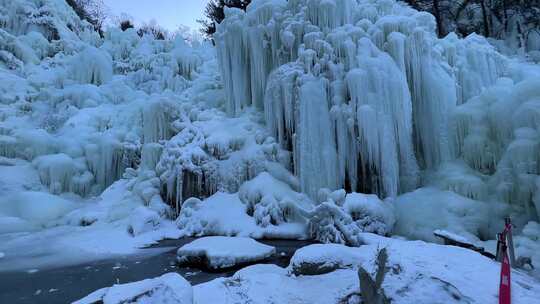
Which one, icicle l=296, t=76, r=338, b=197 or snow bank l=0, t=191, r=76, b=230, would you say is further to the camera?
snow bank l=0, t=191, r=76, b=230

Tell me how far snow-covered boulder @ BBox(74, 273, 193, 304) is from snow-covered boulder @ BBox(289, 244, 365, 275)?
7.08 ft

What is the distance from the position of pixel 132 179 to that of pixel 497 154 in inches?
440

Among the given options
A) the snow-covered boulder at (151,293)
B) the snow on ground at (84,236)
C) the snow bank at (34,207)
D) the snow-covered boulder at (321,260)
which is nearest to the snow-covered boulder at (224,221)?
the snow on ground at (84,236)

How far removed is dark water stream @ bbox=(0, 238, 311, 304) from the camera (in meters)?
6.29

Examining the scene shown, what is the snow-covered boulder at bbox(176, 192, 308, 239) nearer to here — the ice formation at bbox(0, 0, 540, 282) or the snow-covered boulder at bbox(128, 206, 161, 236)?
the ice formation at bbox(0, 0, 540, 282)

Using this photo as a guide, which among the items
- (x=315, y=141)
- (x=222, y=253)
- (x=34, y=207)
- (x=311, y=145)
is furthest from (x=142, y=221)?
(x=315, y=141)

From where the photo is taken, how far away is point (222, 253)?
7.57 m

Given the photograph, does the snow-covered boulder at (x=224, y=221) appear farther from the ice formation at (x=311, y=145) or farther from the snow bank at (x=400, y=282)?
the snow bank at (x=400, y=282)

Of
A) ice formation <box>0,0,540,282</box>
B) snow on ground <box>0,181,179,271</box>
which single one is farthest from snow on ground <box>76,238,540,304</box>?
snow on ground <box>0,181,179,271</box>

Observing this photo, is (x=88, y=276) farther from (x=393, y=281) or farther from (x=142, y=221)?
(x=393, y=281)

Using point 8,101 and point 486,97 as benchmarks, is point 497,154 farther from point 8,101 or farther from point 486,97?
point 8,101

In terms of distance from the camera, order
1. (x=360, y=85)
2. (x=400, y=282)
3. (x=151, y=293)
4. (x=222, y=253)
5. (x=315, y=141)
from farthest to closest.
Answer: (x=315, y=141) < (x=360, y=85) < (x=222, y=253) < (x=400, y=282) < (x=151, y=293)

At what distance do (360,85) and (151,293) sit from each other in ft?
27.4

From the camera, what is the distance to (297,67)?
12.1 metres
